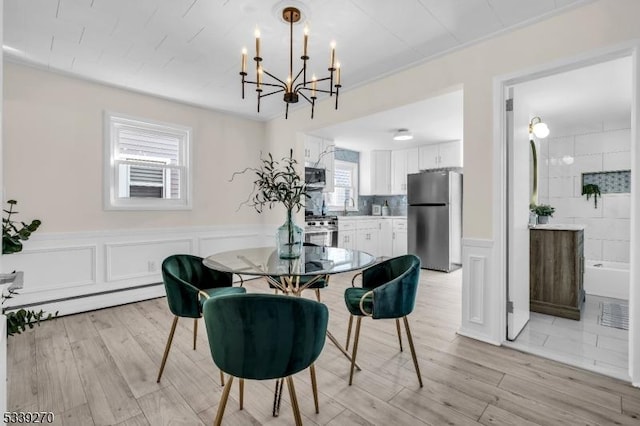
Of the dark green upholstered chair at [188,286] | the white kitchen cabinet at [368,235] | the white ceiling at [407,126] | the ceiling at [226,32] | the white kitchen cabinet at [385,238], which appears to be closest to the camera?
the dark green upholstered chair at [188,286]

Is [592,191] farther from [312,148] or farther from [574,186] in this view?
[312,148]

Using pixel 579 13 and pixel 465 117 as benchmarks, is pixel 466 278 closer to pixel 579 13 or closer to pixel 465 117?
pixel 465 117

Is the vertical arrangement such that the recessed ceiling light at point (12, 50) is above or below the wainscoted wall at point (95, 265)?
above

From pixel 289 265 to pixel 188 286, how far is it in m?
0.66

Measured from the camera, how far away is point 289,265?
1974 millimetres

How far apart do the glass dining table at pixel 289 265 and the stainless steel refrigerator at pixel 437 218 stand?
3.45 metres

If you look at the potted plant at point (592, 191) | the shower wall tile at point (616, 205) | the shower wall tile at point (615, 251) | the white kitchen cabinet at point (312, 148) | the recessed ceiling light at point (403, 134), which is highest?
the recessed ceiling light at point (403, 134)

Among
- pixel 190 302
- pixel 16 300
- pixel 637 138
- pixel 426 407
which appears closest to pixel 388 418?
pixel 426 407

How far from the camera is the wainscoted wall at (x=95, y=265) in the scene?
10.3 ft

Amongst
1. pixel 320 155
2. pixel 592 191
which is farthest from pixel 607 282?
pixel 320 155

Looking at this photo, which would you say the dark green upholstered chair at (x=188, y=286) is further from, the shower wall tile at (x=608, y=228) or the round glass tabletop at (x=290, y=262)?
the shower wall tile at (x=608, y=228)

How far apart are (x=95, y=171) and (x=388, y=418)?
146 inches

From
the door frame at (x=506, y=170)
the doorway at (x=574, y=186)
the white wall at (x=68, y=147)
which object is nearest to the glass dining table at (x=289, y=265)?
the door frame at (x=506, y=170)

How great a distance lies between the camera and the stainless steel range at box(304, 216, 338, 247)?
16.9ft
